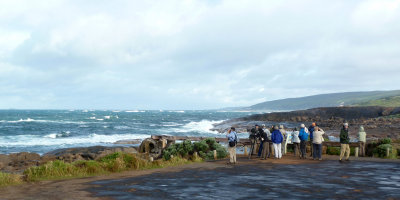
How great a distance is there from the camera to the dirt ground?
38.7 feet

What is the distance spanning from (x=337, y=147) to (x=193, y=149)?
999 centimetres

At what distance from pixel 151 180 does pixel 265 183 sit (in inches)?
176

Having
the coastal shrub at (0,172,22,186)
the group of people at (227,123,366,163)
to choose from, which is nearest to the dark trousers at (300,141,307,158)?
the group of people at (227,123,366,163)

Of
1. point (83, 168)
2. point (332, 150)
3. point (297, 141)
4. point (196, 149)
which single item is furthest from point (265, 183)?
point (332, 150)

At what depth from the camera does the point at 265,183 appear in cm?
1387

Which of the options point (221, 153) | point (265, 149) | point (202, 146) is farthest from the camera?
point (202, 146)

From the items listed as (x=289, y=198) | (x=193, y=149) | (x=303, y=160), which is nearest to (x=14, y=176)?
(x=289, y=198)

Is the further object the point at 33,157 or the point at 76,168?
the point at 33,157

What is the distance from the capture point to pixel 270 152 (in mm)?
24188

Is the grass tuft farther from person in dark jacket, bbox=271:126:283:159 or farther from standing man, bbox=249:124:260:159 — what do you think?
person in dark jacket, bbox=271:126:283:159

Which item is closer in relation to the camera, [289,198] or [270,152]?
[289,198]

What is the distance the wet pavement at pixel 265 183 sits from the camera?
38.5 feet

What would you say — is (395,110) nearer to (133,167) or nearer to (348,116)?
(348,116)

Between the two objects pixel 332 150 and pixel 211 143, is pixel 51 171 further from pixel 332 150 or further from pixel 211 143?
pixel 332 150
